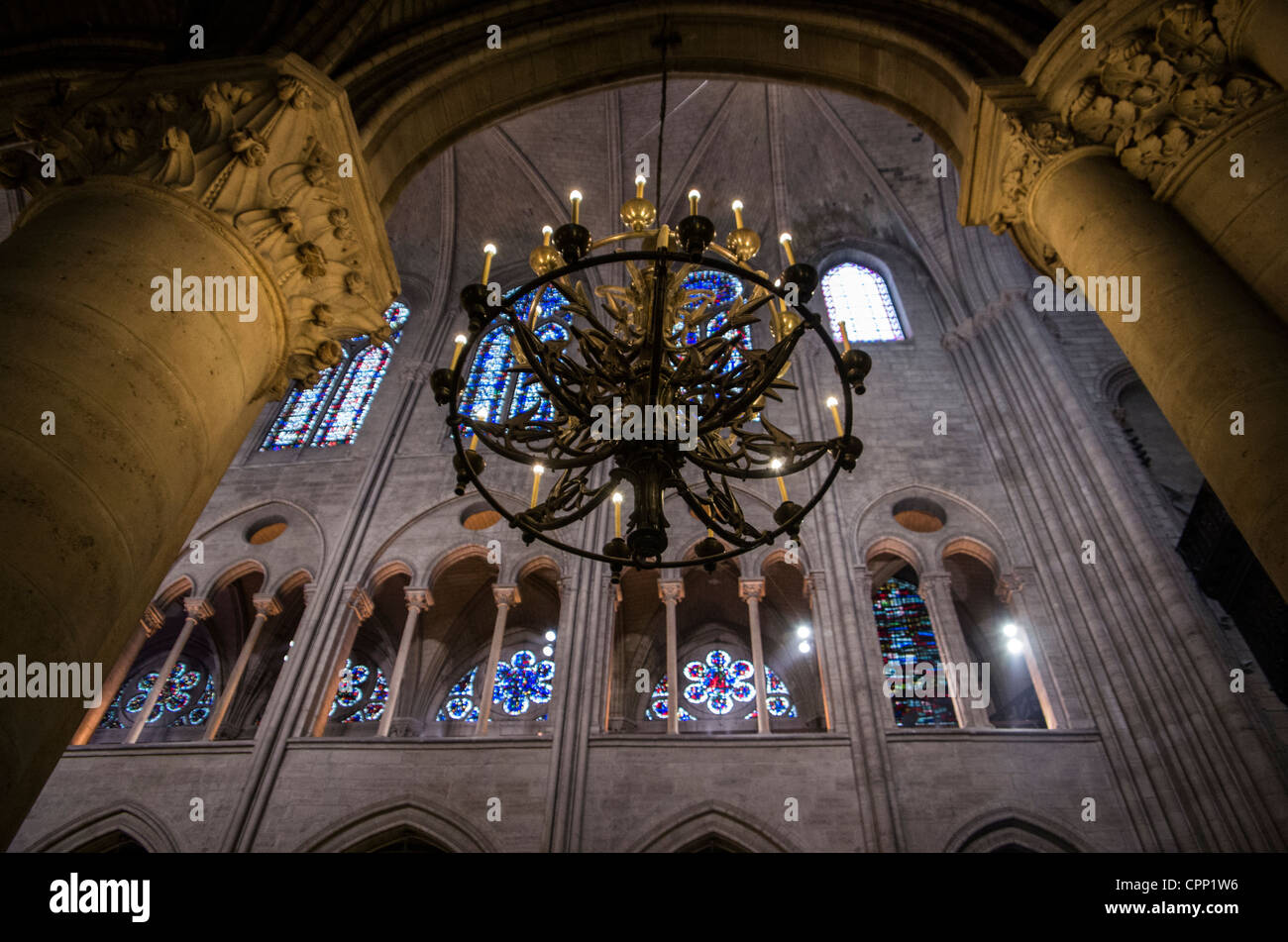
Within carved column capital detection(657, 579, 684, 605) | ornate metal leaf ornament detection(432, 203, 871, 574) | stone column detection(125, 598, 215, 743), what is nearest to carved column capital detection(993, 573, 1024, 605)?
carved column capital detection(657, 579, 684, 605)

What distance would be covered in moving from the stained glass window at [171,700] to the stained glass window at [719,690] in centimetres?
651

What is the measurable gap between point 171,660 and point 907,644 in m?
9.33

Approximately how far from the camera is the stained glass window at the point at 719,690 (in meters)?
11.3

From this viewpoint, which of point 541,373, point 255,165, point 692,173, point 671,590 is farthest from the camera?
point 692,173

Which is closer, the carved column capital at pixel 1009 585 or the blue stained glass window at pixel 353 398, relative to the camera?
the carved column capital at pixel 1009 585

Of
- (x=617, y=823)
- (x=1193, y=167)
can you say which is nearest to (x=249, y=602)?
(x=617, y=823)

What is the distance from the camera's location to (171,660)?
1000cm

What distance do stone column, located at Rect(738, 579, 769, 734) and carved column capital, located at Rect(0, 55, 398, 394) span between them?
6.03m

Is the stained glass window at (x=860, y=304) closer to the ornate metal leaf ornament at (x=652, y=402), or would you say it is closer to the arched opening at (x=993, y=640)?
the arched opening at (x=993, y=640)

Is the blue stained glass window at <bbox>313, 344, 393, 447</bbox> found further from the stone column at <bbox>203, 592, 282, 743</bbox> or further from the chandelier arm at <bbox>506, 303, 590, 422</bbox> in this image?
the chandelier arm at <bbox>506, 303, 590, 422</bbox>

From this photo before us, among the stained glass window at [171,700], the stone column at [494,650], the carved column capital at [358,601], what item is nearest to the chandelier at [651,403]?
the stone column at [494,650]

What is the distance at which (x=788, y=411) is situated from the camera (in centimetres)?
1242

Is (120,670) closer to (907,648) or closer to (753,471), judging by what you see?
(753,471)

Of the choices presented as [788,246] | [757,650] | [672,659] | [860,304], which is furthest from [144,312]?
[860,304]
